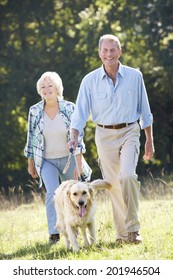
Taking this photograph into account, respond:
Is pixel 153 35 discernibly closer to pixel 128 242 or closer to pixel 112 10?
pixel 112 10

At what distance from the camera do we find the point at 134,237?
26.4 feet

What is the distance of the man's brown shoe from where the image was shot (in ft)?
26.2

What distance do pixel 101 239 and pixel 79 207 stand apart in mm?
778

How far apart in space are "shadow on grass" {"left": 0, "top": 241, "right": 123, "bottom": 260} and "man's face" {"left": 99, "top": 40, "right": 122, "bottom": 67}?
2.06 metres

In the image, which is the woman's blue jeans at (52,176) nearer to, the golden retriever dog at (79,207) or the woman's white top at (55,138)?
the woman's white top at (55,138)

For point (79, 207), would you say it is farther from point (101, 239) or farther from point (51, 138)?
point (51, 138)

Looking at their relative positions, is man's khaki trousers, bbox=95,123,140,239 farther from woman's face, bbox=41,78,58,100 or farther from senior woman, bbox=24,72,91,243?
woman's face, bbox=41,78,58,100

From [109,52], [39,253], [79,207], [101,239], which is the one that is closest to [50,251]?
[39,253]

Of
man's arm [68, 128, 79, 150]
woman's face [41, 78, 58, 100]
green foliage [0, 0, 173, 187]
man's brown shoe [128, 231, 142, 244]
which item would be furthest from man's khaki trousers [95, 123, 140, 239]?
green foliage [0, 0, 173, 187]

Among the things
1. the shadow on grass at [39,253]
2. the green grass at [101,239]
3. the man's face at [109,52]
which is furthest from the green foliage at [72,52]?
the man's face at [109,52]

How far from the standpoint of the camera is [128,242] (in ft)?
26.2

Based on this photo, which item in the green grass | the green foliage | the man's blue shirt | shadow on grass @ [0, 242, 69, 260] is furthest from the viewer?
the green foliage

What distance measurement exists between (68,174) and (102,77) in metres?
1.78

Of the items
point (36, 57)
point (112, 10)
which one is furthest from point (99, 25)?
point (36, 57)
